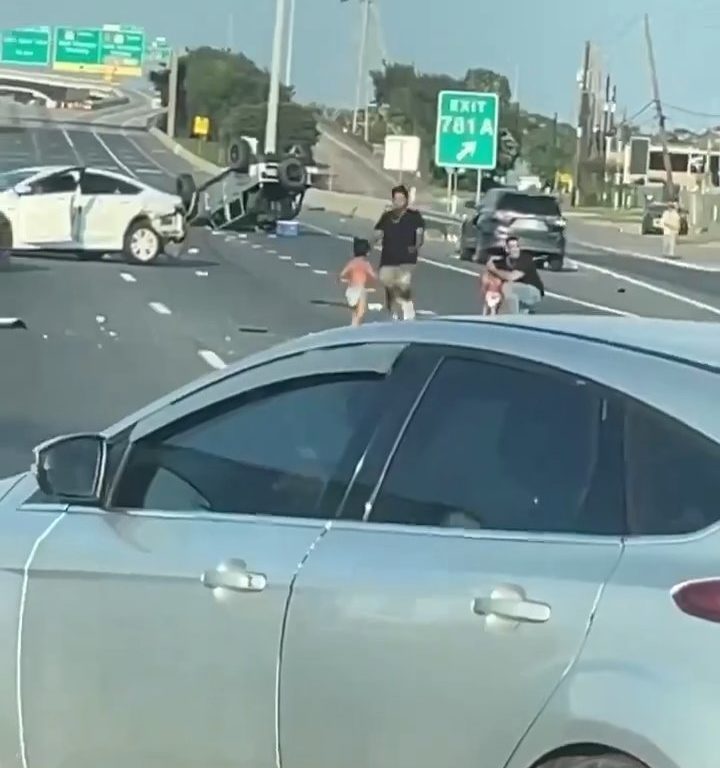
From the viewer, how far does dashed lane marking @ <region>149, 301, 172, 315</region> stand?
2758cm

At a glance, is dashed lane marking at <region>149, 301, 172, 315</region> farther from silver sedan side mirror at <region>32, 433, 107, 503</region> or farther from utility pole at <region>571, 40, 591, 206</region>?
utility pole at <region>571, 40, 591, 206</region>

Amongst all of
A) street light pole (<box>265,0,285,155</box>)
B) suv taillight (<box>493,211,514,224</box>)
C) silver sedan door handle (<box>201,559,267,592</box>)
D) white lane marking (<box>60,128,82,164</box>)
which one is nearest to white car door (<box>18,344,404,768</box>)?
silver sedan door handle (<box>201,559,267,592</box>)

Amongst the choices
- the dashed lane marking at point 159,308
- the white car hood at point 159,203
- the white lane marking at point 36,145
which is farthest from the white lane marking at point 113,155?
the dashed lane marking at point 159,308

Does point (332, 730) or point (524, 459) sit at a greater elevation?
point (524, 459)

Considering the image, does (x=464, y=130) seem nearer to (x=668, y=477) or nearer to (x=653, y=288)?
(x=653, y=288)

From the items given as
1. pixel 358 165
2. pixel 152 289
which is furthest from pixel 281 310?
pixel 358 165

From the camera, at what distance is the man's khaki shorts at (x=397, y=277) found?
81.5ft

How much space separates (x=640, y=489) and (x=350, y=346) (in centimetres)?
106

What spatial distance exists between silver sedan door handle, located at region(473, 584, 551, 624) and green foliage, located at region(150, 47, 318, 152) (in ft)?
320

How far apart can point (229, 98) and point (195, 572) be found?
123m

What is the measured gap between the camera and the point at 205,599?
467cm

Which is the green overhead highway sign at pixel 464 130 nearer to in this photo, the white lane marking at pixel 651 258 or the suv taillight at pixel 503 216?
the white lane marking at pixel 651 258

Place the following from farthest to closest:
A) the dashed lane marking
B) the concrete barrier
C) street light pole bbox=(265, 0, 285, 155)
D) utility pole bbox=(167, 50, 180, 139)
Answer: utility pole bbox=(167, 50, 180, 139), street light pole bbox=(265, 0, 285, 155), the concrete barrier, the dashed lane marking

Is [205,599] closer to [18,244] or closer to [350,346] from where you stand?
[350,346]
